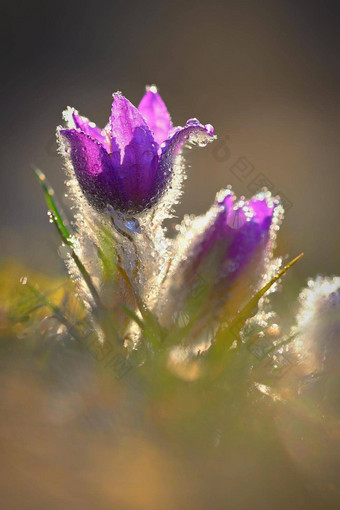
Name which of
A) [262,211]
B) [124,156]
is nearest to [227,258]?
[262,211]

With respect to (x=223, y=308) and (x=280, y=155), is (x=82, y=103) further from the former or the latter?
(x=223, y=308)

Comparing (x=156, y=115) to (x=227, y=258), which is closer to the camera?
(x=227, y=258)

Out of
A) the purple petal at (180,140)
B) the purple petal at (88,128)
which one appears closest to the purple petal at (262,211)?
the purple petal at (180,140)

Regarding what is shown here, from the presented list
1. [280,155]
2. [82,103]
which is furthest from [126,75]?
[280,155]

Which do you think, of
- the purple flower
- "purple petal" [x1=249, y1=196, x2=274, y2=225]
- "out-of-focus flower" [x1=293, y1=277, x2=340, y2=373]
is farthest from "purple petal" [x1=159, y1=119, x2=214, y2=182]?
"out-of-focus flower" [x1=293, y1=277, x2=340, y2=373]

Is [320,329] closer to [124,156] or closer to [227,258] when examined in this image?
[227,258]

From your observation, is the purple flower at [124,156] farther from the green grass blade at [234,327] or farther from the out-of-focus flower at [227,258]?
the green grass blade at [234,327]
